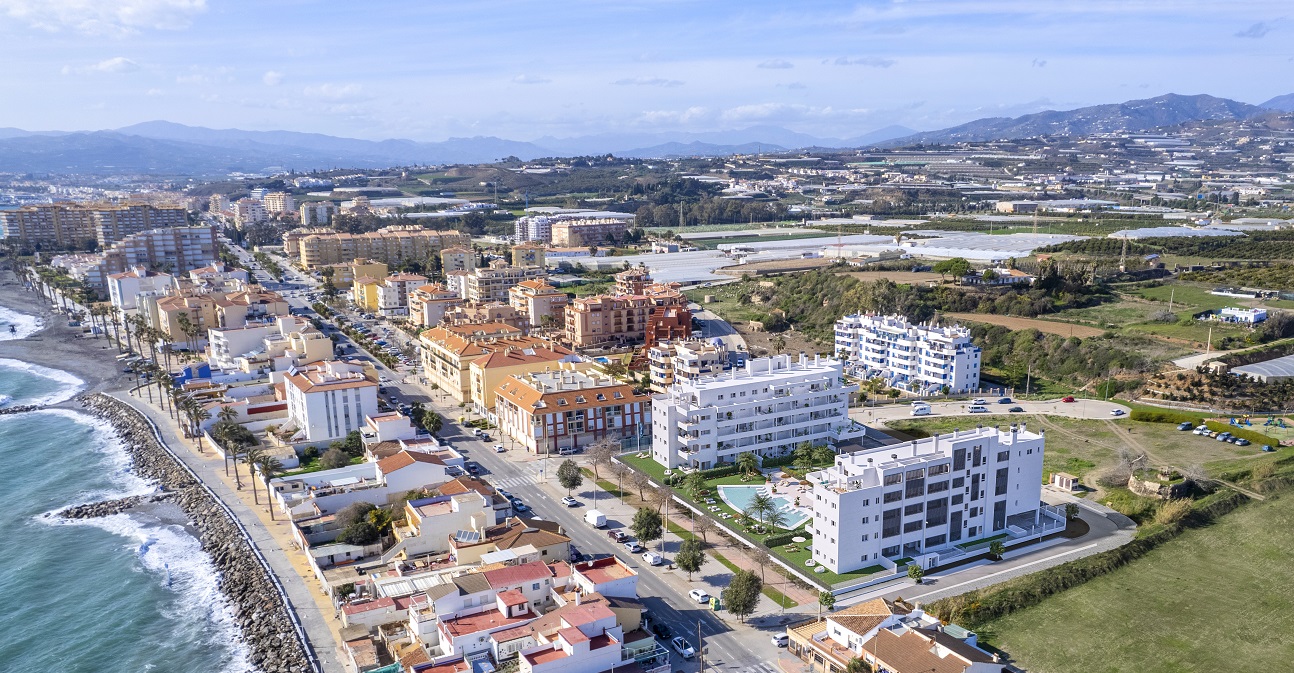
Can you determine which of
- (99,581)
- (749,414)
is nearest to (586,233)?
(749,414)

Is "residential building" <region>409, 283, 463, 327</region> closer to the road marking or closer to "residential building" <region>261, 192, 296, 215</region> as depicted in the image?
the road marking

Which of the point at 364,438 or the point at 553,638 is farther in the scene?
the point at 364,438

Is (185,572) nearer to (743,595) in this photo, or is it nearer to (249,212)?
(743,595)

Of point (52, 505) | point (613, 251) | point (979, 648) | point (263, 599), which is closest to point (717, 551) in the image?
point (979, 648)

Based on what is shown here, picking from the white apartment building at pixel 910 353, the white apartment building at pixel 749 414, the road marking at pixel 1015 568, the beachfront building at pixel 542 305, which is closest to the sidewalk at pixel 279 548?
the white apartment building at pixel 749 414

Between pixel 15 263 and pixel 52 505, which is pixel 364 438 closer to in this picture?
pixel 52 505

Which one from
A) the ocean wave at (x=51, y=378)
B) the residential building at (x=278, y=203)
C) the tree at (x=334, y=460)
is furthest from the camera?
the residential building at (x=278, y=203)

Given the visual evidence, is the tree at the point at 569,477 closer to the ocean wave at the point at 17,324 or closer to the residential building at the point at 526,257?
the residential building at the point at 526,257
